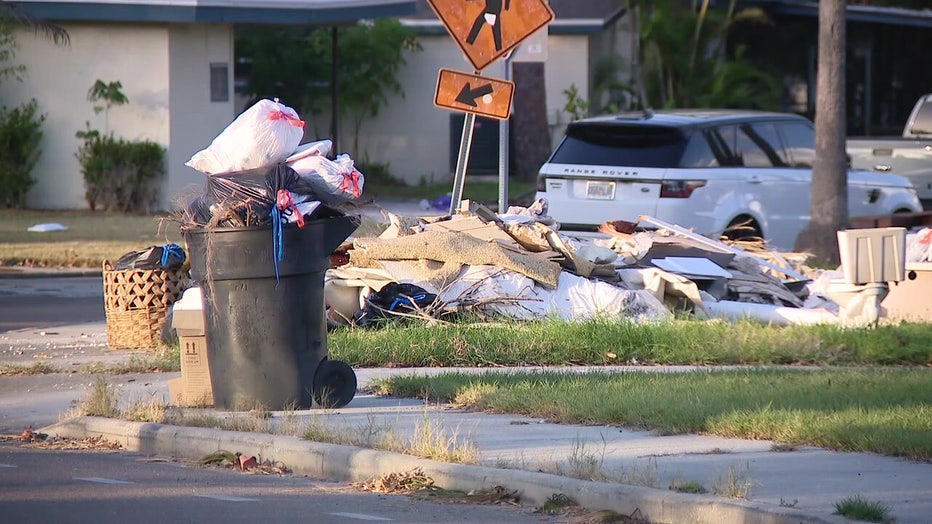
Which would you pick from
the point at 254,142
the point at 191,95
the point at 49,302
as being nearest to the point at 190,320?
the point at 254,142

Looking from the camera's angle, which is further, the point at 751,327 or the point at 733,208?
the point at 733,208

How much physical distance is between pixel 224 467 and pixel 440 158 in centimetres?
2428

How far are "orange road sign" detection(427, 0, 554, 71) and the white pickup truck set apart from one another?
34.9ft

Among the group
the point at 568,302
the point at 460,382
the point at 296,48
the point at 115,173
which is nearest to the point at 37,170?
the point at 115,173

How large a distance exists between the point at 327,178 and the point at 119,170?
53.6 feet

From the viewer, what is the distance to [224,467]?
287 inches

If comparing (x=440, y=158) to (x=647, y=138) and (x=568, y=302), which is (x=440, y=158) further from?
(x=568, y=302)

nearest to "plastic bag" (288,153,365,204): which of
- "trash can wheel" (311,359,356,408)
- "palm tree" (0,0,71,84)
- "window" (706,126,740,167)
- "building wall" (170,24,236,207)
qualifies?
"trash can wheel" (311,359,356,408)

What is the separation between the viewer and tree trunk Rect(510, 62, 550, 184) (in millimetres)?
29688

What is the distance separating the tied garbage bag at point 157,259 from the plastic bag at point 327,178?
3.55m

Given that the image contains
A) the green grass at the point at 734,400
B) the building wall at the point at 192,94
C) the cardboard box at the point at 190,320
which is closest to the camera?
the green grass at the point at 734,400

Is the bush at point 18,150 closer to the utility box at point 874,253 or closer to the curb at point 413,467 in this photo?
the curb at point 413,467

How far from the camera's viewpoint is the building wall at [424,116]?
31.1 meters

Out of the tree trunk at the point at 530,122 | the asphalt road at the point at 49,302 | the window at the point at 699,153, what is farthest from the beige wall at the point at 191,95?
the window at the point at 699,153
